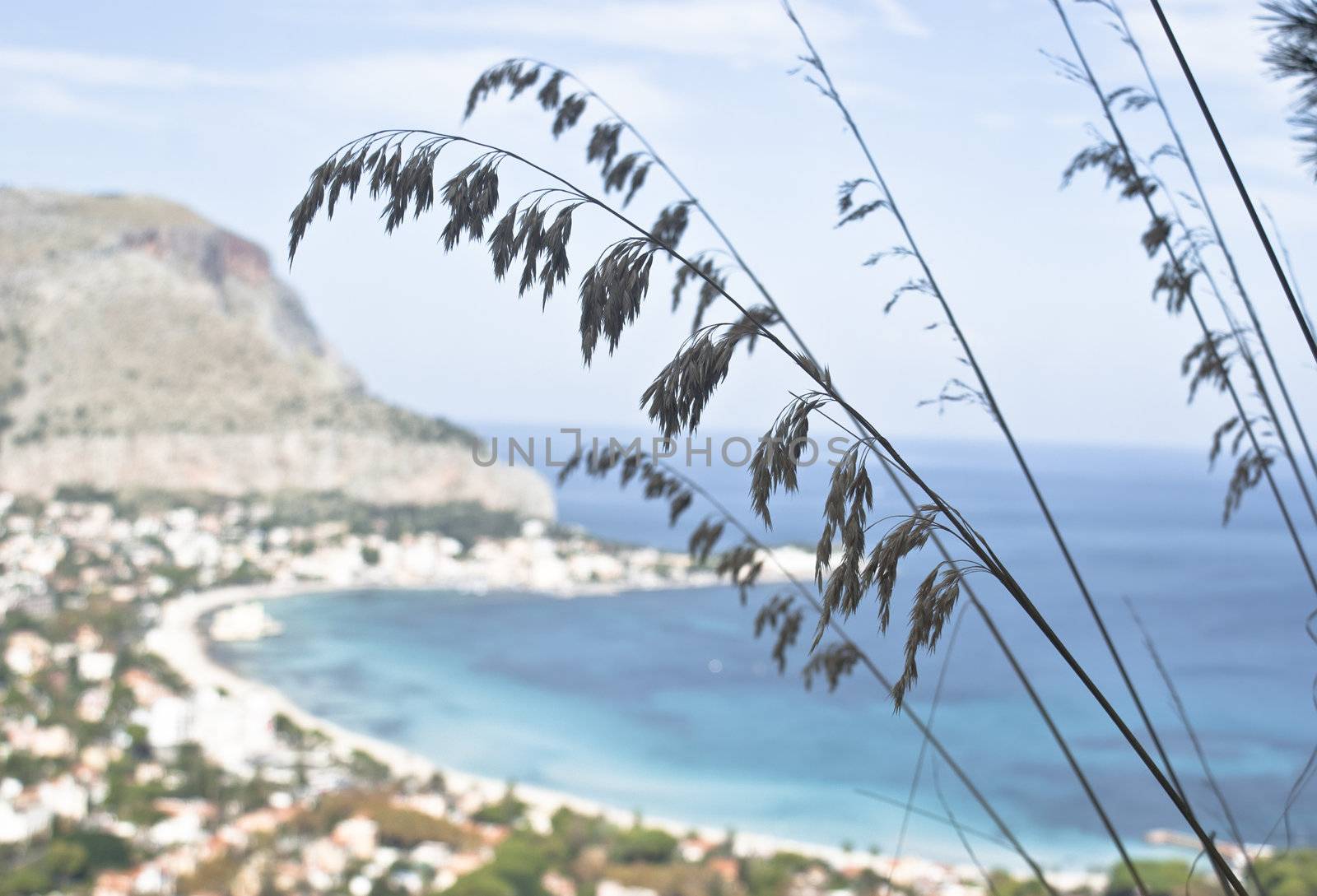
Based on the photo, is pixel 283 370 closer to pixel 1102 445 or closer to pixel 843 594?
pixel 843 594

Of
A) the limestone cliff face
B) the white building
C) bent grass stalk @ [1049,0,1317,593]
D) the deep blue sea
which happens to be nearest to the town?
the white building

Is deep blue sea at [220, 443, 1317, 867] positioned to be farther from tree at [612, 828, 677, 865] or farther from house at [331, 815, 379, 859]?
house at [331, 815, 379, 859]

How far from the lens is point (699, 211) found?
5.40 ft

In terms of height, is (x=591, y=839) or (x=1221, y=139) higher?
(x=1221, y=139)

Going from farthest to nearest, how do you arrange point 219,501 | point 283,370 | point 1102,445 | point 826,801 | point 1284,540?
point 1102,445
point 1284,540
point 283,370
point 219,501
point 826,801

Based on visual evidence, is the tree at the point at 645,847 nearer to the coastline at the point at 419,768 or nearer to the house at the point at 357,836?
the coastline at the point at 419,768

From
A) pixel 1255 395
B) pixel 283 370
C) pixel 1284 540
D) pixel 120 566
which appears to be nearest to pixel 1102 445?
pixel 1284 540

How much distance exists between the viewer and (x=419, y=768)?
17266 millimetres

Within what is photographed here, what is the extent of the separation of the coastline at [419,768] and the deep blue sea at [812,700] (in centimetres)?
59

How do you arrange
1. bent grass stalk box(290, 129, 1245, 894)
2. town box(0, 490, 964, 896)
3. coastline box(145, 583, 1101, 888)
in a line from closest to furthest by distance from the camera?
bent grass stalk box(290, 129, 1245, 894) → town box(0, 490, 964, 896) → coastline box(145, 583, 1101, 888)

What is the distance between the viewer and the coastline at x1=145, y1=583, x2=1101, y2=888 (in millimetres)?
13406

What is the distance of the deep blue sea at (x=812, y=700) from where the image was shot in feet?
58.4

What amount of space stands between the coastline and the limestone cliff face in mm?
9541

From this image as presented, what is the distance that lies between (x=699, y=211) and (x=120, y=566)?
3231 cm
